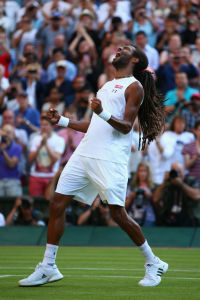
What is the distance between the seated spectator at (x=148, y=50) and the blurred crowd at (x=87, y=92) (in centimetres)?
2

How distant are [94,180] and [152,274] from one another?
107cm

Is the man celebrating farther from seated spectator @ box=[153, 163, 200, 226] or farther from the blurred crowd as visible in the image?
seated spectator @ box=[153, 163, 200, 226]

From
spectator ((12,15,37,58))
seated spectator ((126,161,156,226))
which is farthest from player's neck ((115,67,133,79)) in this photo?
spectator ((12,15,37,58))

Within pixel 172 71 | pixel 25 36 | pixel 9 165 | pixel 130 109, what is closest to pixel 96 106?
pixel 130 109

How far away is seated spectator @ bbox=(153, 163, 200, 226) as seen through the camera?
43.7ft

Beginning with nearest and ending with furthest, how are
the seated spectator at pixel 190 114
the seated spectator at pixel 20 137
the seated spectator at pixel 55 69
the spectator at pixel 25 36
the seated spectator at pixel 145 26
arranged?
the seated spectator at pixel 190 114, the seated spectator at pixel 20 137, the seated spectator at pixel 55 69, the seated spectator at pixel 145 26, the spectator at pixel 25 36

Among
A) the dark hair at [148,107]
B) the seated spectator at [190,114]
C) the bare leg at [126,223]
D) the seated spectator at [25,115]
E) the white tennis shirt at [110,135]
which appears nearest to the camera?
the bare leg at [126,223]

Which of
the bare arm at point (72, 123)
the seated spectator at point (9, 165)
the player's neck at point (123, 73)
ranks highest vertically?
the player's neck at point (123, 73)

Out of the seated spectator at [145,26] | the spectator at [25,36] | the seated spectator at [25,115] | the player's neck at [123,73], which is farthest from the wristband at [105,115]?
the spectator at [25,36]

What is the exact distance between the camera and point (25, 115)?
15.8 meters

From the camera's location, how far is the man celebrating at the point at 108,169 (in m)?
6.98

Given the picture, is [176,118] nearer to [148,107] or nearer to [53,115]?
[148,107]

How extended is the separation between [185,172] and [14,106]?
15.1ft

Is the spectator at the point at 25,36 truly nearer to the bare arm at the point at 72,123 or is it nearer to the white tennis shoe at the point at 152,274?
the bare arm at the point at 72,123
